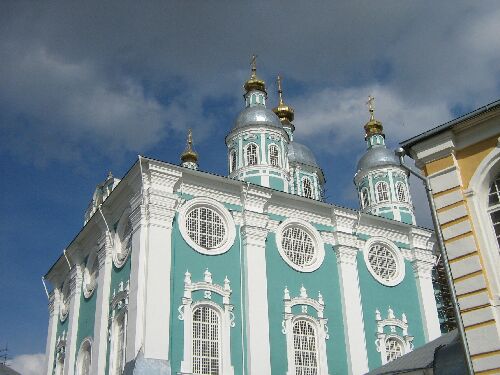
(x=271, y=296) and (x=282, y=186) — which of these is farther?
(x=282, y=186)

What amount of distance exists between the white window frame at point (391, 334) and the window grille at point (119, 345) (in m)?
8.41

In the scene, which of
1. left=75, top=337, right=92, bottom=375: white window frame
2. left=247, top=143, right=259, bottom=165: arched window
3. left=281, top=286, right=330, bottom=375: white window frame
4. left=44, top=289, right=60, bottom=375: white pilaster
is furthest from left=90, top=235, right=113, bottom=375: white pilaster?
left=247, top=143, right=259, bottom=165: arched window

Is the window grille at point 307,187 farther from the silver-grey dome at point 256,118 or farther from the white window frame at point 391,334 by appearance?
the white window frame at point 391,334

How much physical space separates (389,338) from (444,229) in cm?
1232

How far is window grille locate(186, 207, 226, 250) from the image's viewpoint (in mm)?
18219

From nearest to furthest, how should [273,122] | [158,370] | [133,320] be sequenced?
[158,370] < [133,320] < [273,122]

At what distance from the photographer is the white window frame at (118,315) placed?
1717 cm

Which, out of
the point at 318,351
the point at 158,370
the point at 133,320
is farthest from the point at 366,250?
the point at 158,370

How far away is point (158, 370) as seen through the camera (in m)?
11.4

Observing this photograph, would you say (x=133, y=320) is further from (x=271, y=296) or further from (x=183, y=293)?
(x=271, y=296)

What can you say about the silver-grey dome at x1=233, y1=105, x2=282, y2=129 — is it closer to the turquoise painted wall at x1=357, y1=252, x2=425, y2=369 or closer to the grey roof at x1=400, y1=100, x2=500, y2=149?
the turquoise painted wall at x1=357, y1=252, x2=425, y2=369

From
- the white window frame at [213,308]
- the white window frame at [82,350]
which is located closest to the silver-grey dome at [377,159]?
the white window frame at [213,308]

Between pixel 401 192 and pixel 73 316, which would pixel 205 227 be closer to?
pixel 73 316

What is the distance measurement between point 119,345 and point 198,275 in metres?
3.12
